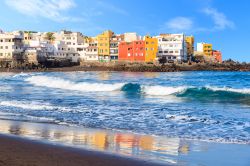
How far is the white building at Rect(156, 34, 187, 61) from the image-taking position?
84688 millimetres

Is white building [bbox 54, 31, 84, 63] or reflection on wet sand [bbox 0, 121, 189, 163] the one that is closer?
reflection on wet sand [bbox 0, 121, 189, 163]

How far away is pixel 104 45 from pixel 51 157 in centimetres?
8301

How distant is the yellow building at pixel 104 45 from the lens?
8712 centimetres

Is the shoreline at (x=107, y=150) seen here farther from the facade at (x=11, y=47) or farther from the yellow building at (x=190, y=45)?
the yellow building at (x=190, y=45)

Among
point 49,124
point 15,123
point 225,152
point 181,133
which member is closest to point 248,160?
point 225,152

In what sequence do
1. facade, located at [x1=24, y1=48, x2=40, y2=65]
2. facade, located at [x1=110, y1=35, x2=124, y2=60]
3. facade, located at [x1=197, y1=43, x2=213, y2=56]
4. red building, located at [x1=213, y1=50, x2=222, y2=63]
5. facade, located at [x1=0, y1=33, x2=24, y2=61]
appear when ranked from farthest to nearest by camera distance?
red building, located at [x1=213, y1=50, x2=222, y2=63] → facade, located at [x1=197, y1=43, x2=213, y2=56] → facade, located at [x1=110, y1=35, x2=124, y2=60] → facade, located at [x1=0, y1=33, x2=24, y2=61] → facade, located at [x1=24, y1=48, x2=40, y2=65]

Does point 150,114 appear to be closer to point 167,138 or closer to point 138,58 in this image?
point 167,138

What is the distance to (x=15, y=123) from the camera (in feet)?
30.7

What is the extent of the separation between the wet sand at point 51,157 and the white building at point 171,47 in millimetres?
79164

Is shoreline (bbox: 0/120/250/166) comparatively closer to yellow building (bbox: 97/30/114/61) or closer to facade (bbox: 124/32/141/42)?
yellow building (bbox: 97/30/114/61)

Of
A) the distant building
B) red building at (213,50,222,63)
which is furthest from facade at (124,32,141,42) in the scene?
red building at (213,50,222,63)

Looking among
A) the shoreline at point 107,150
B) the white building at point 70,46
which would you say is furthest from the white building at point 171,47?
the shoreline at point 107,150

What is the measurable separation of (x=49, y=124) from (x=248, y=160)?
17.3ft

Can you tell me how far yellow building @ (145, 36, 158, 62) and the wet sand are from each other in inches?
2988
